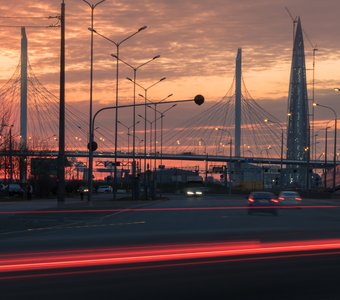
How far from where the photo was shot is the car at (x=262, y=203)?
47.1 meters

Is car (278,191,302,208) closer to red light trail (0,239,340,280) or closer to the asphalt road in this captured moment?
the asphalt road

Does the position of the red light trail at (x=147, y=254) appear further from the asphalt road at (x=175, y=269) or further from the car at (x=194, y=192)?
the car at (x=194, y=192)

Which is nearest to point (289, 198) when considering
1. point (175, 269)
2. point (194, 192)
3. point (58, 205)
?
point (58, 205)

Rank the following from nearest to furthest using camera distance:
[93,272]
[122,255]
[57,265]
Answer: [93,272] < [57,265] < [122,255]

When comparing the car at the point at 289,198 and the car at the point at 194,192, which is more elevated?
the car at the point at 289,198

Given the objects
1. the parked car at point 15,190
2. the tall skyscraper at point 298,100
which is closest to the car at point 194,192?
the parked car at point 15,190

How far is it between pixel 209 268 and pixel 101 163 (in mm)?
166846

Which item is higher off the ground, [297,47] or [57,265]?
[297,47]

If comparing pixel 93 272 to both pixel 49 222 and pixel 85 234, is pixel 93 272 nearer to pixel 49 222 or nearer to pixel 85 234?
pixel 85 234

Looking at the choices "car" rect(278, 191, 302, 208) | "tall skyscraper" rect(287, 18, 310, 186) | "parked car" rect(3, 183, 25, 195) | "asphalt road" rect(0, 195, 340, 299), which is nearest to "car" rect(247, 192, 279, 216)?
"car" rect(278, 191, 302, 208)

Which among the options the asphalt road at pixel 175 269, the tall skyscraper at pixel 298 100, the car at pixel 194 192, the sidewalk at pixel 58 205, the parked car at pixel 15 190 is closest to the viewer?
A: the asphalt road at pixel 175 269

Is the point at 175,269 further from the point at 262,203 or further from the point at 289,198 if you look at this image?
the point at 289,198

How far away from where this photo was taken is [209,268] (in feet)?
55.2

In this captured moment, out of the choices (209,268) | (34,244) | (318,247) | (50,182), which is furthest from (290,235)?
(50,182)
